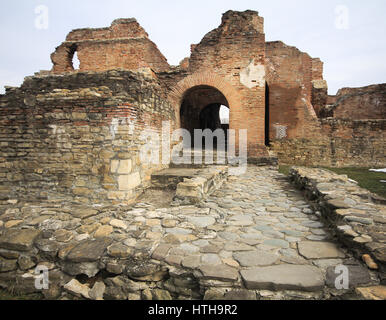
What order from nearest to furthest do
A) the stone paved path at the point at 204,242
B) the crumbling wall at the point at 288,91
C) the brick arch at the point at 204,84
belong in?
the stone paved path at the point at 204,242 → the brick arch at the point at 204,84 → the crumbling wall at the point at 288,91

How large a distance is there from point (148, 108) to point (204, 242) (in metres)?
3.73

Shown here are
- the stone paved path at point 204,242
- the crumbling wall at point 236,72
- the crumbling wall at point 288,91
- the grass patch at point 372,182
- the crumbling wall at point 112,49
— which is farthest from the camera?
the crumbling wall at point 112,49

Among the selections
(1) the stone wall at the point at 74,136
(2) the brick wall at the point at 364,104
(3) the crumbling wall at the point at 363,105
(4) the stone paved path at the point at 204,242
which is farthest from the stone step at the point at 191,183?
(2) the brick wall at the point at 364,104

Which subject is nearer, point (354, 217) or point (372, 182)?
point (354, 217)

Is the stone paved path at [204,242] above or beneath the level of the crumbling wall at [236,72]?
beneath

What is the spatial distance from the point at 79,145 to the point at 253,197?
3825 millimetres

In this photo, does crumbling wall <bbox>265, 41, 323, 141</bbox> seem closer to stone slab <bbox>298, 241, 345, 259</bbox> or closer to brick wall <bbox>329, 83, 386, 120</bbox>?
brick wall <bbox>329, 83, 386, 120</bbox>

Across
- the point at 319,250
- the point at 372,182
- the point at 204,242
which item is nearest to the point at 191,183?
the point at 204,242

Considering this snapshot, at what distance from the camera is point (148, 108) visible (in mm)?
5266

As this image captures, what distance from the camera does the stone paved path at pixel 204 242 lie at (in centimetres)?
196

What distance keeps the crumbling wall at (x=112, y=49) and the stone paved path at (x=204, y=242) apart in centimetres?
944

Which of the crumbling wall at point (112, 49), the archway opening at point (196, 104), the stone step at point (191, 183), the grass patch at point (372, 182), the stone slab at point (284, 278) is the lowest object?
the stone slab at point (284, 278)

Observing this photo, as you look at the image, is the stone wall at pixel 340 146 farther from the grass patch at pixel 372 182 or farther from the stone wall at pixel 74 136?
the stone wall at pixel 74 136

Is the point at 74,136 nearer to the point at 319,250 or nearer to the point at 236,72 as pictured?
the point at 319,250
